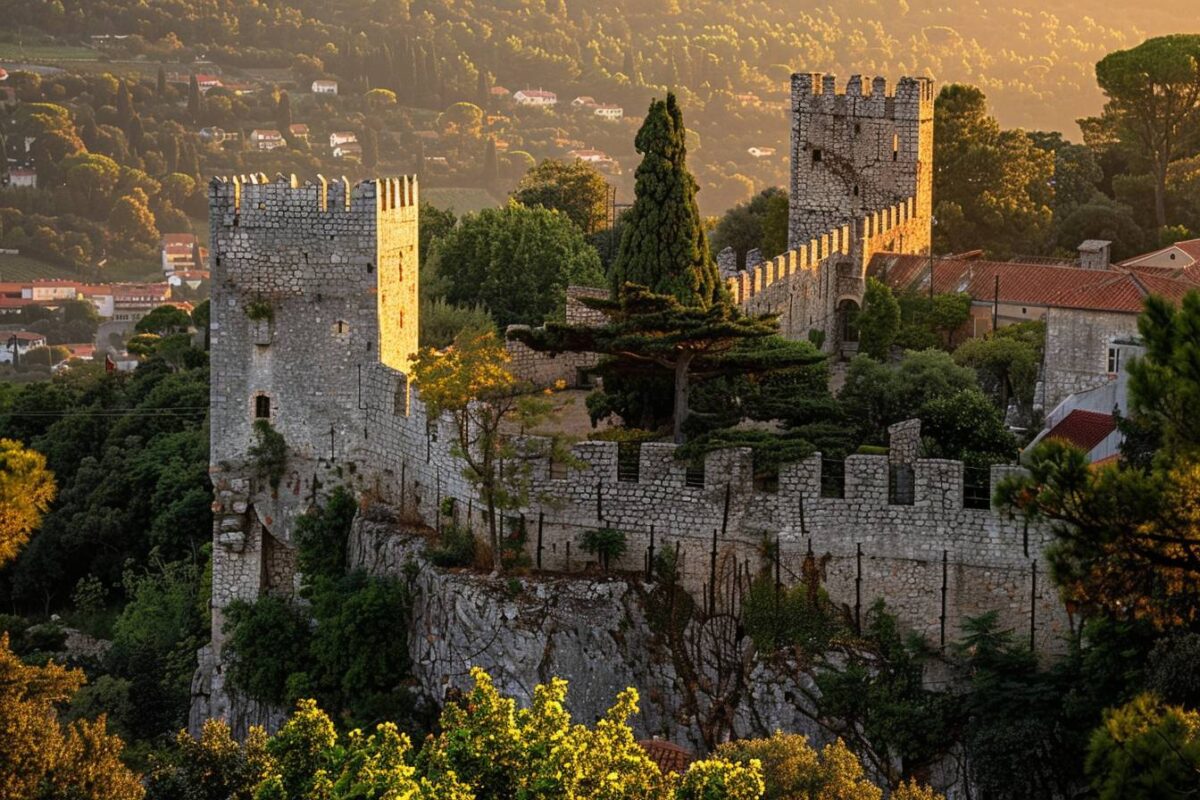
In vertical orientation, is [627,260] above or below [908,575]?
above

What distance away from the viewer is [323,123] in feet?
483

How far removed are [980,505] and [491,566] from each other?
23.1 ft

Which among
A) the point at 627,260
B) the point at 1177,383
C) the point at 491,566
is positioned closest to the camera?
the point at 1177,383

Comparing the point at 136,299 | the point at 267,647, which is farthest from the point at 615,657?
the point at 136,299

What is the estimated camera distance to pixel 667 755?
104 ft

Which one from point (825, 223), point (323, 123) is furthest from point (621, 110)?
point (825, 223)

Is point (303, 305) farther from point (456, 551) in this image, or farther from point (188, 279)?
point (188, 279)

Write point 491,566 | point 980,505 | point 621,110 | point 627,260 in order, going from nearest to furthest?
point 980,505 → point 491,566 → point 627,260 → point 621,110


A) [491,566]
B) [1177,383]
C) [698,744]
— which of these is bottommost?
[698,744]

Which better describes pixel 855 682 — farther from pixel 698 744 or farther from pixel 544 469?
pixel 544 469

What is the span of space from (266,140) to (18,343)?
31371 mm

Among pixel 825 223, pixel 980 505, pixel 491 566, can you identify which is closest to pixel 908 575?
pixel 980 505

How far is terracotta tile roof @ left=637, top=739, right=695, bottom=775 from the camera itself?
31.1m

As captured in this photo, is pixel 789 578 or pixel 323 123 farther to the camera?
pixel 323 123
